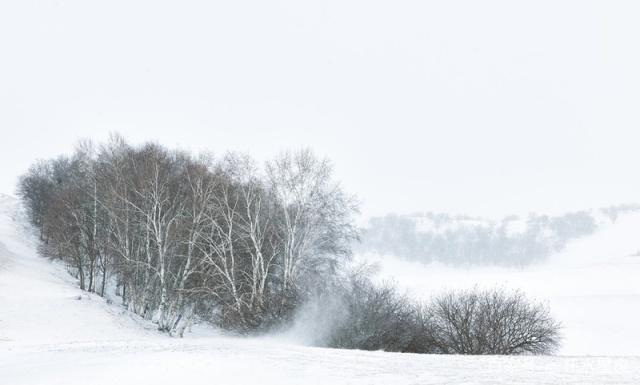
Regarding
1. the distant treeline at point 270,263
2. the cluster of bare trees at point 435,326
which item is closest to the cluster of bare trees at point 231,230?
the distant treeline at point 270,263

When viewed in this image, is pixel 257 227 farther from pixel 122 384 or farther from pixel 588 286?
pixel 588 286

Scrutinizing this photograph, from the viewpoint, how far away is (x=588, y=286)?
71.2 metres

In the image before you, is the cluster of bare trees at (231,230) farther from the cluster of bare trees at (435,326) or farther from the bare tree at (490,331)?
the bare tree at (490,331)

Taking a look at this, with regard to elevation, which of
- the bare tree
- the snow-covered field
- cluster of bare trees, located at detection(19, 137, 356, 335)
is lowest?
the snow-covered field

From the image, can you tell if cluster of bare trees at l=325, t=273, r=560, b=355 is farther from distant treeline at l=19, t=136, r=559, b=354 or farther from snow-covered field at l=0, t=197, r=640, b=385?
snow-covered field at l=0, t=197, r=640, b=385

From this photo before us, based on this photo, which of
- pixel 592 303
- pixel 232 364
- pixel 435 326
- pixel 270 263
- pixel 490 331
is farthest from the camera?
pixel 592 303

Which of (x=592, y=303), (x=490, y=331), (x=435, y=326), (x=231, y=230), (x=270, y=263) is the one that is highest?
(x=231, y=230)

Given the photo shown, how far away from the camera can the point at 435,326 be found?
27.9 metres

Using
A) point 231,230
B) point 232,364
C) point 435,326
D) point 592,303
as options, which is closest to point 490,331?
point 435,326

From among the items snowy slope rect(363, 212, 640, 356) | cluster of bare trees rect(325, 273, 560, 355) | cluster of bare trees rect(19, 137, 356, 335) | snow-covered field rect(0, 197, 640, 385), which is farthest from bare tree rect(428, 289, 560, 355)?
snow-covered field rect(0, 197, 640, 385)

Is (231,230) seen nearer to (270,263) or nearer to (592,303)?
(270,263)

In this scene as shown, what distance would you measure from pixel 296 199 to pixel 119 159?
1345 cm

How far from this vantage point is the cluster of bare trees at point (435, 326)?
2420cm

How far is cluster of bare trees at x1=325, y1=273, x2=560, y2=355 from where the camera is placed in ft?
79.4
